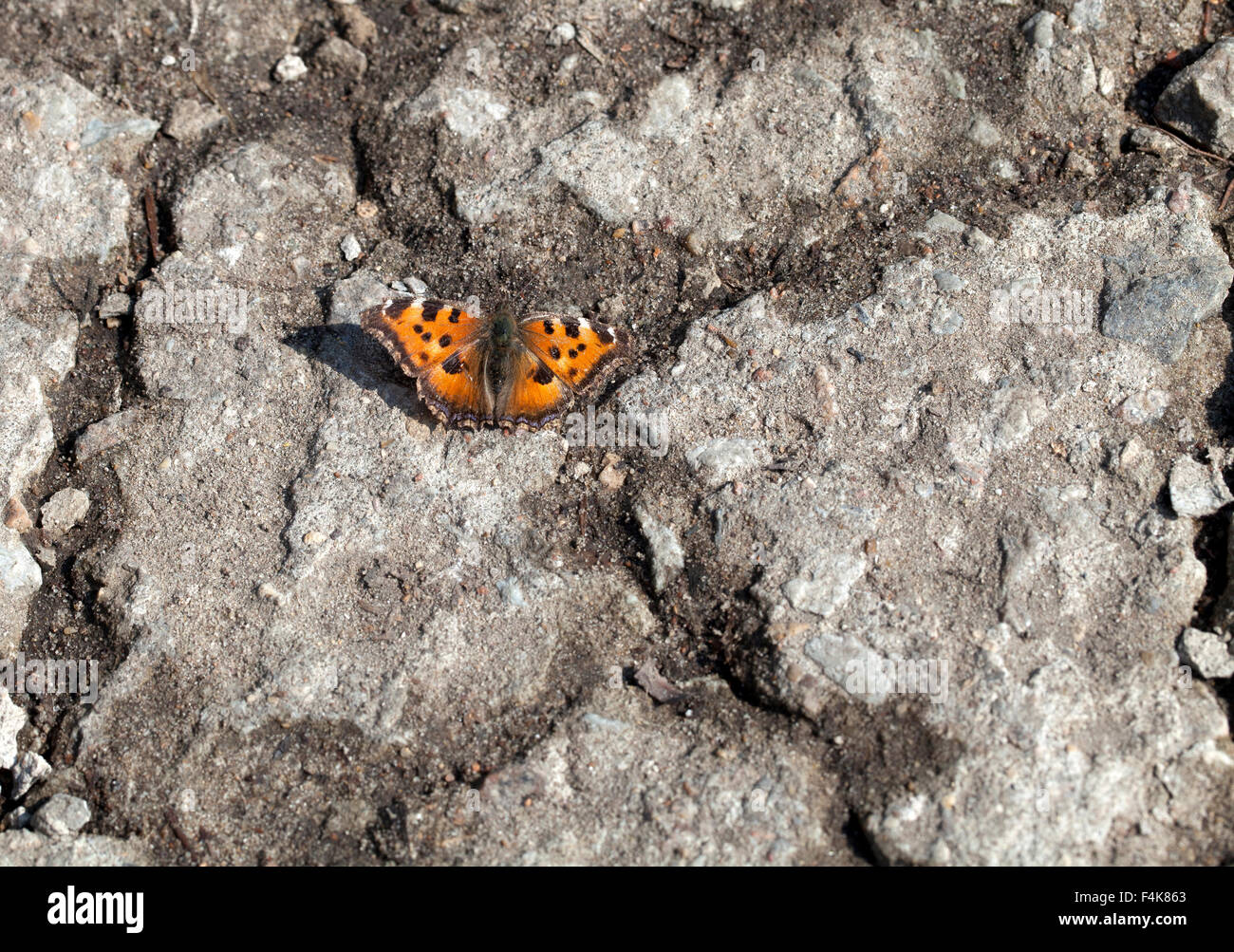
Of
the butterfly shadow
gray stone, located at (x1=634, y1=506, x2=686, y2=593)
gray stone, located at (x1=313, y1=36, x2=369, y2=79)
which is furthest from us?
gray stone, located at (x1=313, y1=36, x2=369, y2=79)

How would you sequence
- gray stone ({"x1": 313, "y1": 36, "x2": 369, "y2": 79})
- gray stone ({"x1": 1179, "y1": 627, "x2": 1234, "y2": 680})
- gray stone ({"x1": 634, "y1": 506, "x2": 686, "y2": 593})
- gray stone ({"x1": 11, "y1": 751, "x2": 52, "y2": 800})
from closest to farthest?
1. gray stone ({"x1": 1179, "y1": 627, "x2": 1234, "y2": 680})
2. gray stone ({"x1": 11, "y1": 751, "x2": 52, "y2": 800})
3. gray stone ({"x1": 634, "y1": 506, "x2": 686, "y2": 593})
4. gray stone ({"x1": 313, "y1": 36, "x2": 369, "y2": 79})

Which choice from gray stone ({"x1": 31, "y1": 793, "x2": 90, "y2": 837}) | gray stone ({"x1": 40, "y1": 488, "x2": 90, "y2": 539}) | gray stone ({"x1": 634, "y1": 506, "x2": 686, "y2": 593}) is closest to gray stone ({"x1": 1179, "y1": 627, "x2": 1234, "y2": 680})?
gray stone ({"x1": 634, "y1": 506, "x2": 686, "y2": 593})

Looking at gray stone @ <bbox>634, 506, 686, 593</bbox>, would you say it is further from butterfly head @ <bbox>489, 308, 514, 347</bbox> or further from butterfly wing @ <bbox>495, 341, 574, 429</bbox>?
butterfly head @ <bbox>489, 308, 514, 347</bbox>

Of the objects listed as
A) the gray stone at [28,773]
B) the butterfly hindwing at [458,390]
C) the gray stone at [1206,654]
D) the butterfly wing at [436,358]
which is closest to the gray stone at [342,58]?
the butterfly wing at [436,358]

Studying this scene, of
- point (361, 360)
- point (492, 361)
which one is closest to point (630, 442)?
point (492, 361)

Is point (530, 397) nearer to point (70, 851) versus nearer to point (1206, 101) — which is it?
point (70, 851)

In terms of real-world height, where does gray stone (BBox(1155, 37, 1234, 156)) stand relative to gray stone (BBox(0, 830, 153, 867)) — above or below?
above

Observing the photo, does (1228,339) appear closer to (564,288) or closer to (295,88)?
(564,288)

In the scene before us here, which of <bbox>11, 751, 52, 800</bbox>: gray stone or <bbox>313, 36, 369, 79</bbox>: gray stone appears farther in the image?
<bbox>313, 36, 369, 79</bbox>: gray stone

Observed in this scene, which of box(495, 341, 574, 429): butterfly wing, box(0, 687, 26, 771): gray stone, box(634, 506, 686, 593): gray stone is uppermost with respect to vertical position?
box(495, 341, 574, 429): butterfly wing
